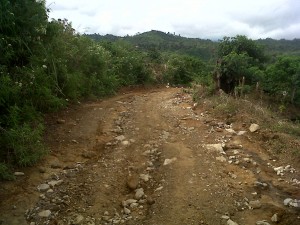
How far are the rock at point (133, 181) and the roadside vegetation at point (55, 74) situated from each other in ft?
5.11

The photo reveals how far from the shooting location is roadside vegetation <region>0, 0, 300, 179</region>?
17.2ft

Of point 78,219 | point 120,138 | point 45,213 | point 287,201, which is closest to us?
point 78,219

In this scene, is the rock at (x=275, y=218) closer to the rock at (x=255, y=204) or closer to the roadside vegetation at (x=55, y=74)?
the rock at (x=255, y=204)

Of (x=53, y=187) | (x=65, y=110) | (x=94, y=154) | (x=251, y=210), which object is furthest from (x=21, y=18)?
(x=251, y=210)

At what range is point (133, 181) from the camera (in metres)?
4.72

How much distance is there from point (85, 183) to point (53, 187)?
46 centimetres

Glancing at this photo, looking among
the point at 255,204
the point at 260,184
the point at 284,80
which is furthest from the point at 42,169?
the point at 284,80

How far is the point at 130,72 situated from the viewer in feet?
47.6

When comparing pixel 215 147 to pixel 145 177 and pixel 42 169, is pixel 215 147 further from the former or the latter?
pixel 42 169

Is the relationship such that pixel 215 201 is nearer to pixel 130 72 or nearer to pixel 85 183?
pixel 85 183

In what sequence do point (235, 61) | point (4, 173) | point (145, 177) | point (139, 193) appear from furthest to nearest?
1. point (235, 61)
2. point (145, 177)
3. point (4, 173)
4. point (139, 193)

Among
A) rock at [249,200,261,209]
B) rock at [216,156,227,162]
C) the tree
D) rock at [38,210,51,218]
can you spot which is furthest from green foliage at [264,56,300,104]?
rock at [38,210,51,218]

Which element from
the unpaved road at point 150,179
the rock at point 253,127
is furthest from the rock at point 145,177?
the rock at point 253,127

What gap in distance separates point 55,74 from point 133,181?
4.06m
